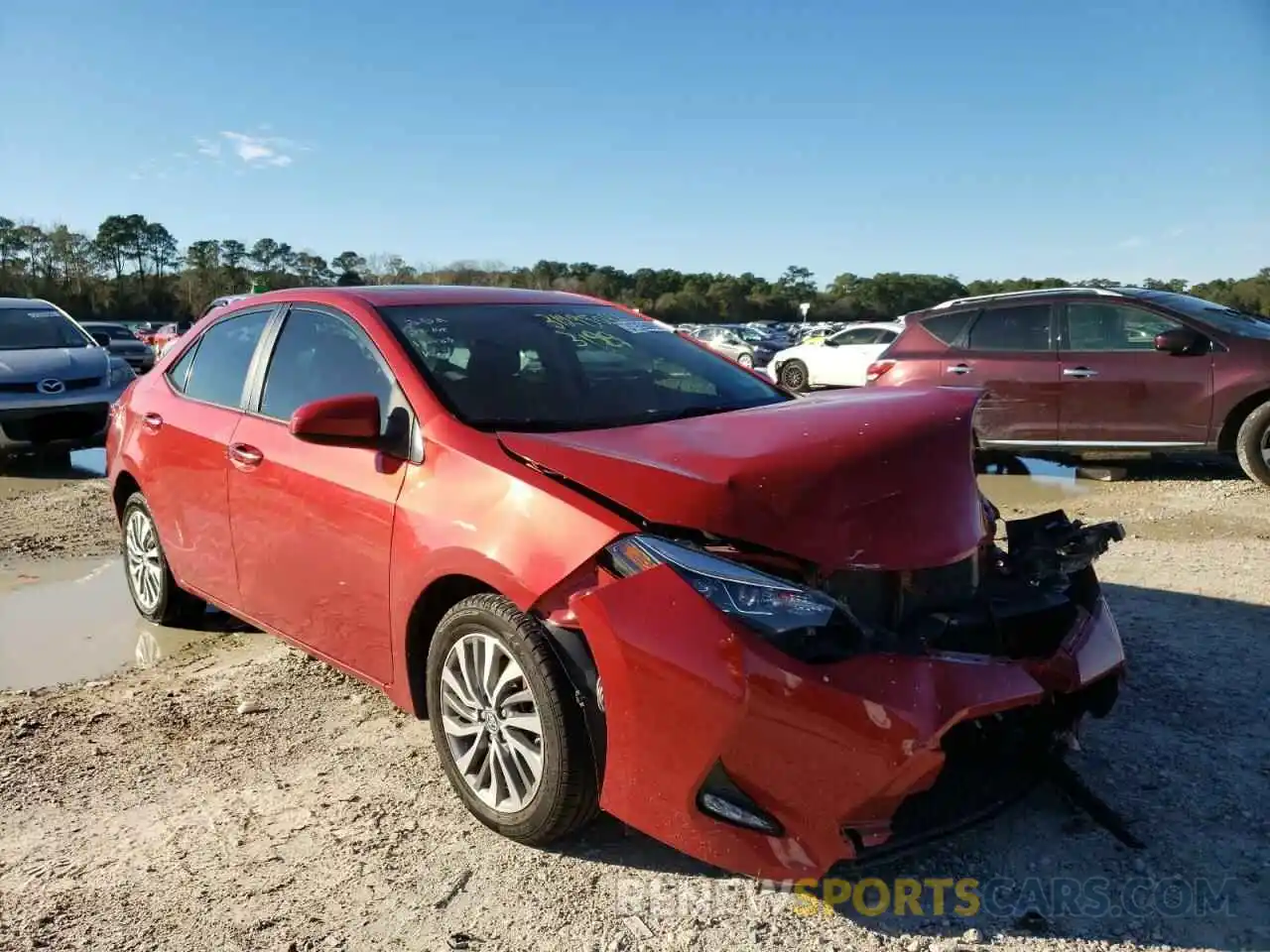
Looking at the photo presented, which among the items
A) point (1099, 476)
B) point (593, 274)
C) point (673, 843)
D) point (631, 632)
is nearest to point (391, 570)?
point (631, 632)

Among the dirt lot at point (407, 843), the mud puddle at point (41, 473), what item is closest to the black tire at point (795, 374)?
the mud puddle at point (41, 473)

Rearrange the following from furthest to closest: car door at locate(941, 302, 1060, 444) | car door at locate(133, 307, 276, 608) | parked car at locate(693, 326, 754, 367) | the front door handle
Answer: parked car at locate(693, 326, 754, 367)
car door at locate(941, 302, 1060, 444)
car door at locate(133, 307, 276, 608)
the front door handle

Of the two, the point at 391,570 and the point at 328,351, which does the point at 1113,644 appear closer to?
the point at 391,570

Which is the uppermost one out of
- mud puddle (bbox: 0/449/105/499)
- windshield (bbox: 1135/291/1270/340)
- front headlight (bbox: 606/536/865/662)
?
windshield (bbox: 1135/291/1270/340)

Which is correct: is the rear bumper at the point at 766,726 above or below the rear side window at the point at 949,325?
below

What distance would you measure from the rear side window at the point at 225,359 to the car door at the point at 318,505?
220 millimetres

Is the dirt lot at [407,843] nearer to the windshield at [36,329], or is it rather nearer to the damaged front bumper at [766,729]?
the damaged front bumper at [766,729]

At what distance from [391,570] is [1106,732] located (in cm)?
246

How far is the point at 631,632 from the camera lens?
234 cm

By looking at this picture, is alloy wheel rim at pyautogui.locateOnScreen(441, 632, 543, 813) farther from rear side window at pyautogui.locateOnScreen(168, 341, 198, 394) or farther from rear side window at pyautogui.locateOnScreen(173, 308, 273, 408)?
rear side window at pyautogui.locateOnScreen(168, 341, 198, 394)

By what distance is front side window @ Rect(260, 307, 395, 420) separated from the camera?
347 centimetres

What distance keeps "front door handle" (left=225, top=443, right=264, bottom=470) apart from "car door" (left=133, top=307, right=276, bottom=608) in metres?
0.07

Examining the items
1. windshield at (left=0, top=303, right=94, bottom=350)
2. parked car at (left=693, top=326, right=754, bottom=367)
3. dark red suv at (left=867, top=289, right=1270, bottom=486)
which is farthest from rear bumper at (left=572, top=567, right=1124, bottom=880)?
parked car at (left=693, top=326, right=754, bottom=367)

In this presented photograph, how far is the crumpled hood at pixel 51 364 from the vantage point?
9762 mm
